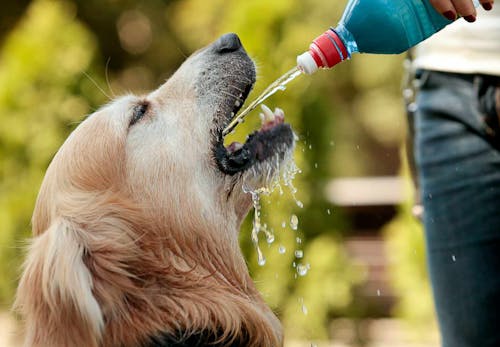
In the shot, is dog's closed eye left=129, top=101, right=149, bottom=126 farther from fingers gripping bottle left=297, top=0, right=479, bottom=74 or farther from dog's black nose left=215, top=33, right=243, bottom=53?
fingers gripping bottle left=297, top=0, right=479, bottom=74

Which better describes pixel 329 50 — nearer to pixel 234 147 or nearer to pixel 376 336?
pixel 234 147

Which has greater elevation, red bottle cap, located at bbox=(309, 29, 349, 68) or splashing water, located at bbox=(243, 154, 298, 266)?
red bottle cap, located at bbox=(309, 29, 349, 68)

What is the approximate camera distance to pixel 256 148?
3.48 metres

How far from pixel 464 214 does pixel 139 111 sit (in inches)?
52.9

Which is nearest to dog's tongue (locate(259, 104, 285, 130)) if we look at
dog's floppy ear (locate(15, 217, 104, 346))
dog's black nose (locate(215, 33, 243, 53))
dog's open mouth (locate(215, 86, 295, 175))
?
dog's open mouth (locate(215, 86, 295, 175))

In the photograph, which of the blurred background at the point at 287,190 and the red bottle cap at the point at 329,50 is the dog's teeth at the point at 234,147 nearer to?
the red bottle cap at the point at 329,50

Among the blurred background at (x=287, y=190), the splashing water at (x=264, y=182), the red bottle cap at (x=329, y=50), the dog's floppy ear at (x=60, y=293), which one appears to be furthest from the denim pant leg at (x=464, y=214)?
the blurred background at (x=287, y=190)

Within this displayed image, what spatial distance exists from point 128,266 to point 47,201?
0.45 meters

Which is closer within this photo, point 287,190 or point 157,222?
point 157,222

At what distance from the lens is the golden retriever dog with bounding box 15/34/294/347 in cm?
286

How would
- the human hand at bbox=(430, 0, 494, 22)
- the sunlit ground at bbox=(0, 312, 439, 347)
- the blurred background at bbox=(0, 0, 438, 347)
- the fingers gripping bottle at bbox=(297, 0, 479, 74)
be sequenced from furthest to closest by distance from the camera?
the sunlit ground at bbox=(0, 312, 439, 347) < the blurred background at bbox=(0, 0, 438, 347) < the fingers gripping bottle at bbox=(297, 0, 479, 74) < the human hand at bbox=(430, 0, 494, 22)

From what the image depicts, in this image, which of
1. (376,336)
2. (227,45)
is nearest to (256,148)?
(227,45)

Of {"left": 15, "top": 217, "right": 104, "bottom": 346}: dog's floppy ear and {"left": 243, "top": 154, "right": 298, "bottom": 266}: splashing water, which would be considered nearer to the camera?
{"left": 15, "top": 217, "right": 104, "bottom": 346}: dog's floppy ear

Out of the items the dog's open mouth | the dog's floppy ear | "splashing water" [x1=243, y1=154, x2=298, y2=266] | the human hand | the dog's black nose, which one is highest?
the human hand
